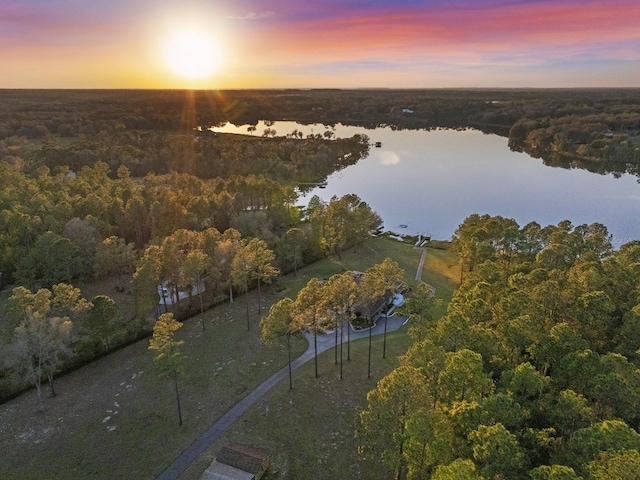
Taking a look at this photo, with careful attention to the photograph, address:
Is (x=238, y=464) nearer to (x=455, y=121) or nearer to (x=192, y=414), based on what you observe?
(x=192, y=414)

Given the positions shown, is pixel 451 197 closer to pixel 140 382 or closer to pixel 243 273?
pixel 243 273

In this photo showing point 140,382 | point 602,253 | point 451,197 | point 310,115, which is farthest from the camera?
point 310,115

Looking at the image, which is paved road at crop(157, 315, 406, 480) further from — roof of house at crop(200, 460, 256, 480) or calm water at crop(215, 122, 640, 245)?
calm water at crop(215, 122, 640, 245)

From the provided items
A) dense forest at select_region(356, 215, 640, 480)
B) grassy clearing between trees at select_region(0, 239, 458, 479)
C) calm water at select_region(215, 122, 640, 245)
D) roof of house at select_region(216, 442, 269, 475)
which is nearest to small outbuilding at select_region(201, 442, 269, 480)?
roof of house at select_region(216, 442, 269, 475)

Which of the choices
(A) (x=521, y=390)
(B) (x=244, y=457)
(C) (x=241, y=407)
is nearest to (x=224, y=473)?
(B) (x=244, y=457)

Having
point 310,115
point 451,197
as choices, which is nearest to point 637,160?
point 451,197

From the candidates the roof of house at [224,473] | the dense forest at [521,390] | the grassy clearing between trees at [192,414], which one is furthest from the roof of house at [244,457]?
the dense forest at [521,390]
